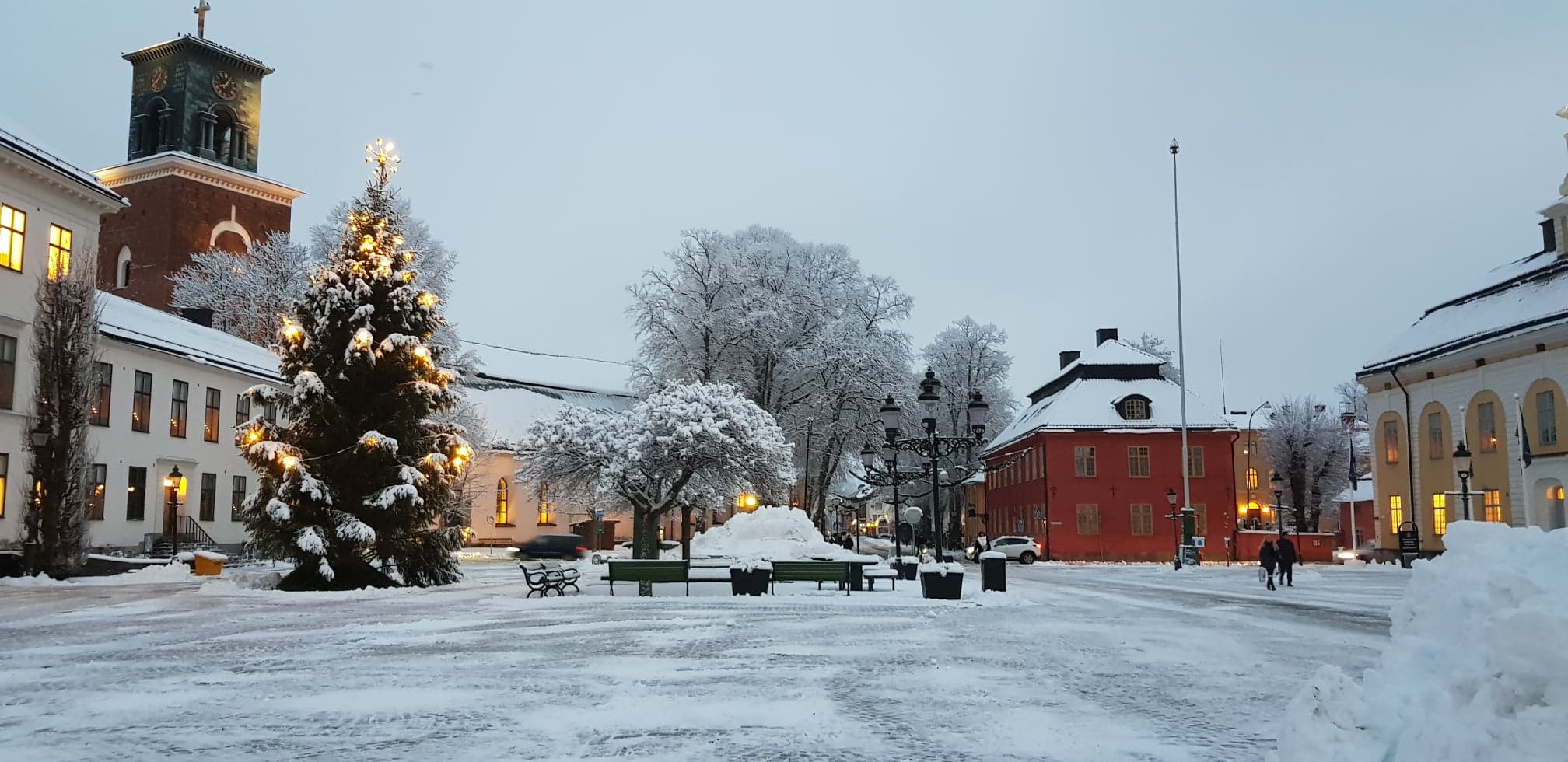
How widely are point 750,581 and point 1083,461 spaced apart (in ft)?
108

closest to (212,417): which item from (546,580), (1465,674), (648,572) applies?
(546,580)

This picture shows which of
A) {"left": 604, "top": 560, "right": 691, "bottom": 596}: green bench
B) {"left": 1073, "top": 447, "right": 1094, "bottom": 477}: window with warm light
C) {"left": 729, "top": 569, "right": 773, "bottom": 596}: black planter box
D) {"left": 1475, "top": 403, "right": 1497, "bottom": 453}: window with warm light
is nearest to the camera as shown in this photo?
{"left": 604, "top": 560, "right": 691, "bottom": 596}: green bench

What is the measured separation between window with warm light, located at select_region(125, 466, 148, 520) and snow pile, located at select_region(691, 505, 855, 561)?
64.0 feet

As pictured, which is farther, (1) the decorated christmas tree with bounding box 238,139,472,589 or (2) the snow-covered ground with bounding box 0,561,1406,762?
(1) the decorated christmas tree with bounding box 238,139,472,589

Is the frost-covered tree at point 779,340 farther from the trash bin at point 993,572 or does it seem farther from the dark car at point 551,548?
the trash bin at point 993,572

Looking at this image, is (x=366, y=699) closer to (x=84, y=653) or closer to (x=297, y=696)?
(x=297, y=696)

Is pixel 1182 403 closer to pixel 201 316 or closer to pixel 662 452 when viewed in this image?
pixel 662 452

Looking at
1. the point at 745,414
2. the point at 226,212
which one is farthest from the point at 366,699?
the point at 226,212

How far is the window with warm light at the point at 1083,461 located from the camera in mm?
54281

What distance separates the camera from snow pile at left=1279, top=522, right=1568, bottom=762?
5.50 m

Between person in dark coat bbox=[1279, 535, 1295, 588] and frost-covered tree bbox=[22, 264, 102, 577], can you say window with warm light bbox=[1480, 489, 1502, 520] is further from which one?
frost-covered tree bbox=[22, 264, 102, 577]

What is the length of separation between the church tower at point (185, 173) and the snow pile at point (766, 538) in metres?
34.5

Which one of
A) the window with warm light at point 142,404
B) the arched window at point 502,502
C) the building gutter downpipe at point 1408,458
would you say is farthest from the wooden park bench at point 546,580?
the arched window at point 502,502

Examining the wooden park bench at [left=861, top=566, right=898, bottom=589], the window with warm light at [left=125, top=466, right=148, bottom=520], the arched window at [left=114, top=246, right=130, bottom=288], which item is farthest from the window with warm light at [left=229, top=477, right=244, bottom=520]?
the wooden park bench at [left=861, top=566, right=898, bottom=589]
